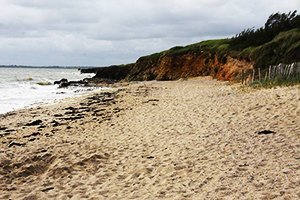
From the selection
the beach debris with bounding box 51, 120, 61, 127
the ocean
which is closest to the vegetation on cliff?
the ocean

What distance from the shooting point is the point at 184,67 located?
48281 millimetres

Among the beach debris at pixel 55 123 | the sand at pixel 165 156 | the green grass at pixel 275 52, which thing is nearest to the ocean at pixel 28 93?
the beach debris at pixel 55 123

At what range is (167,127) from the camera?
12656mm

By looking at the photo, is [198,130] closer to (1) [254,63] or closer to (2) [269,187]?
(2) [269,187]

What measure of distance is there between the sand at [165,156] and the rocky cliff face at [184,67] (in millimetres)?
21222

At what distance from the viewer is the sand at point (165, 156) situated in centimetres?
671

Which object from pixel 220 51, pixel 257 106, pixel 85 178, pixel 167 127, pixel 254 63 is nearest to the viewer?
pixel 85 178

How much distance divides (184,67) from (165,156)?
39911 mm

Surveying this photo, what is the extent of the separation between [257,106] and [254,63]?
18099mm

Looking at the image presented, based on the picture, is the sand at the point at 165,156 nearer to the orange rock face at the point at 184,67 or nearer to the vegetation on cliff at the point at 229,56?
the vegetation on cliff at the point at 229,56

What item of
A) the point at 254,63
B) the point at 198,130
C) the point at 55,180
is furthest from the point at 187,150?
the point at 254,63

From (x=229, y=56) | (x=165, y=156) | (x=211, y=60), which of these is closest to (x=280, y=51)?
(x=229, y=56)

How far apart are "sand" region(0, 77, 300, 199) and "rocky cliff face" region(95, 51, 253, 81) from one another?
836 inches

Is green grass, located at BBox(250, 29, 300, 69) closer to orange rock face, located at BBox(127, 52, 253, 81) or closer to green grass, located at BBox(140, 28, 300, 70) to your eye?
green grass, located at BBox(140, 28, 300, 70)
